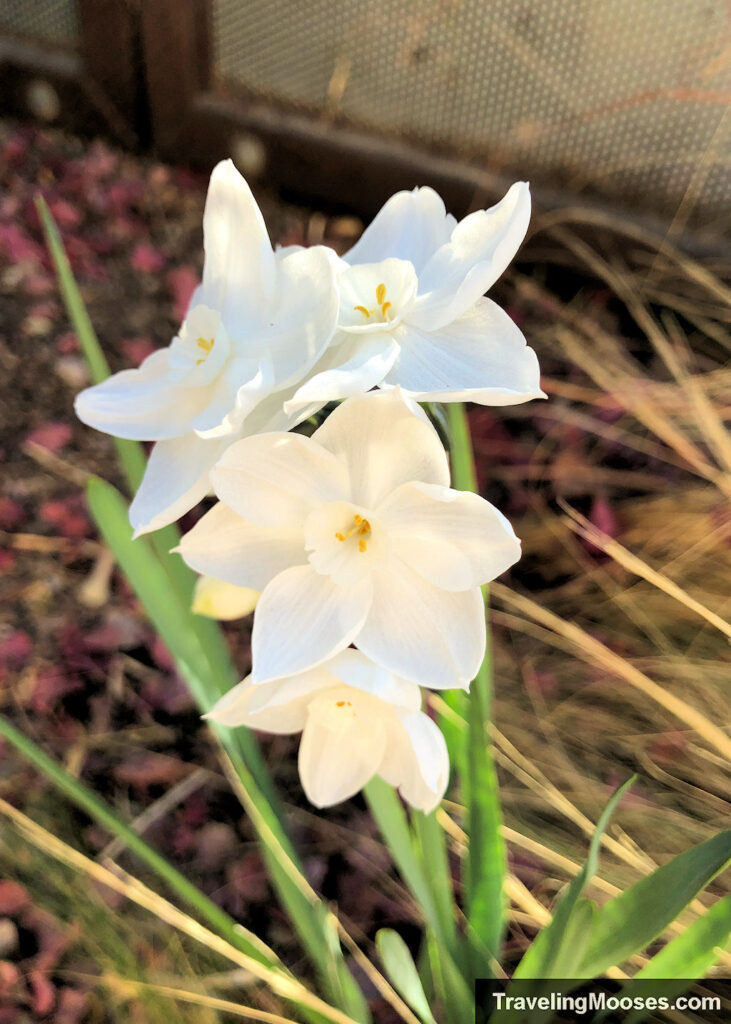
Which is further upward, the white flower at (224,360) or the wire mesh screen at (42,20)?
the white flower at (224,360)

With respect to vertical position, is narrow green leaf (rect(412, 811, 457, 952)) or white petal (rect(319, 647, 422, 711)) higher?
white petal (rect(319, 647, 422, 711))

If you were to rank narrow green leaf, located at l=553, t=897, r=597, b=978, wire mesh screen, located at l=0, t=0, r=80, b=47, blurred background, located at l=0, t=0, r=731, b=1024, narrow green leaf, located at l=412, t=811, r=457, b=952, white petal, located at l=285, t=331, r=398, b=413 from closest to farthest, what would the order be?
1. white petal, located at l=285, t=331, r=398, b=413
2. narrow green leaf, located at l=553, t=897, r=597, b=978
3. narrow green leaf, located at l=412, t=811, r=457, b=952
4. blurred background, located at l=0, t=0, r=731, b=1024
5. wire mesh screen, located at l=0, t=0, r=80, b=47

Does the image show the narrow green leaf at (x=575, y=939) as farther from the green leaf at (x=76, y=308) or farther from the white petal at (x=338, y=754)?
the green leaf at (x=76, y=308)

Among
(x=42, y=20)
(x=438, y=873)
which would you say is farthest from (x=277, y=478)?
(x=42, y=20)

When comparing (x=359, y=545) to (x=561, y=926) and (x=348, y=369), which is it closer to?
(x=348, y=369)

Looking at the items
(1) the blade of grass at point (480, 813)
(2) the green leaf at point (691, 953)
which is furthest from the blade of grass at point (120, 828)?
(2) the green leaf at point (691, 953)

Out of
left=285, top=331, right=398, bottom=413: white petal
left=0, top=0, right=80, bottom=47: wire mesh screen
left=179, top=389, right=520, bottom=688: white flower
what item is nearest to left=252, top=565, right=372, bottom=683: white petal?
left=179, top=389, right=520, bottom=688: white flower

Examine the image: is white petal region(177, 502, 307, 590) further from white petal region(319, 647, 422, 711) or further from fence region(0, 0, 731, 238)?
fence region(0, 0, 731, 238)

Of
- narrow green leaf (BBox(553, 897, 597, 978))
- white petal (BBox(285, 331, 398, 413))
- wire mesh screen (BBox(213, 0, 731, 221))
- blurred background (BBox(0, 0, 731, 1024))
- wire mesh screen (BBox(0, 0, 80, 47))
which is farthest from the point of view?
wire mesh screen (BBox(0, 0, 80, 47))
